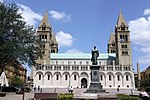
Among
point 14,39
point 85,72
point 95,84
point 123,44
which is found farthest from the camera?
point 123,44

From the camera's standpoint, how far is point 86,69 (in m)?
98.4

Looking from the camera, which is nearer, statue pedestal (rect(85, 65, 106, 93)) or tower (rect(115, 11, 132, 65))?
statue pedestal (rect(85, 65, 106, 93))

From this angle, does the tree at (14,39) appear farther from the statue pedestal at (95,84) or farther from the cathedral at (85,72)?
the cathedral at (85,72)

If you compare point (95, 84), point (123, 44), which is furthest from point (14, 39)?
point (123, 44)

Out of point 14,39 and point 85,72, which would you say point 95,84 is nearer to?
point 14,39

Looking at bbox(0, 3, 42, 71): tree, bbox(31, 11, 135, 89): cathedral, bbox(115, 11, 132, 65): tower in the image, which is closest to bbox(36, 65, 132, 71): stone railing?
bbox(31, 11, 135, 89): cathedral

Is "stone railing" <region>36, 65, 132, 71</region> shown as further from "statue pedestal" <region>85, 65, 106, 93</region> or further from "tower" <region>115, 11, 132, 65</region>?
"statue pedestal" <region>85, 65, 106, 93</region>

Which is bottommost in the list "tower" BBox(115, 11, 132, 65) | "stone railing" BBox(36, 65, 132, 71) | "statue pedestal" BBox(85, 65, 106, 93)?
"statue pedestal" BBox(85, 65, 106, 93)

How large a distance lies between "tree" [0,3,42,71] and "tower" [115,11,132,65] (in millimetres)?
70578

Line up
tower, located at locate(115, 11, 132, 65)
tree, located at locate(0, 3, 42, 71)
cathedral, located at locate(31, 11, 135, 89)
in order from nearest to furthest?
tree, located at locate(0, 3, 42, 71), cathedral, located at locate(31, 11, 135, 89), tower, located at locate(115, 11, 132, 65)

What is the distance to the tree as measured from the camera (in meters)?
29.1

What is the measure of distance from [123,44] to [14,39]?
251 feet

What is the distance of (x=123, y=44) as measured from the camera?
99562 mm

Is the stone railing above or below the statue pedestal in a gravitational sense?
above
